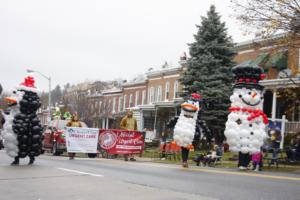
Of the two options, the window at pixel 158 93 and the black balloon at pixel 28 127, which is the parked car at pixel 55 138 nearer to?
the black balloon at pixel 28 127

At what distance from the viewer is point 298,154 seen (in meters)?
16.7

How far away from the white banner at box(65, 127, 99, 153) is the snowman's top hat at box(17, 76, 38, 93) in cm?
619

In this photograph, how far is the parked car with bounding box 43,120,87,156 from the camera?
22.4m

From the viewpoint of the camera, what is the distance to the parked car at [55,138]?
22.4 meters

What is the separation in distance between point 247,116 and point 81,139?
28.8 ft

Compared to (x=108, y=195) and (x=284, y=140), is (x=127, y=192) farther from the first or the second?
(x=284, y=140)

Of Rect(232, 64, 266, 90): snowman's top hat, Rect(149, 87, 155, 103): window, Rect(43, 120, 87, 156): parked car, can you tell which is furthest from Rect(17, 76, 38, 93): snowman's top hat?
Rect(149, 87, 155, 103): window

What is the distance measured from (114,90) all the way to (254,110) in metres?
45.6

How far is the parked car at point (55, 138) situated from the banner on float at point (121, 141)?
3269 millimetres

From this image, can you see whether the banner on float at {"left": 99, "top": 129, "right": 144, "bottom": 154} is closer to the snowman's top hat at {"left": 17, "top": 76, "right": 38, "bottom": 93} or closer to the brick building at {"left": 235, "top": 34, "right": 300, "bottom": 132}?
the brick building at {"left": 235, "top": 34, "right": 300, "bottom": 132}

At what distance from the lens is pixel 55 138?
22.6 m

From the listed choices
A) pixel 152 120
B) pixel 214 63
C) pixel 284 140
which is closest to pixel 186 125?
pixel 284 140

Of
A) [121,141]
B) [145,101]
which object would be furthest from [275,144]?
[145,101]

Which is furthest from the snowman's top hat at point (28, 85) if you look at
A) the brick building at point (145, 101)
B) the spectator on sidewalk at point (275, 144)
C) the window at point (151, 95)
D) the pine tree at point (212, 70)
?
the window at point (151, 95)
